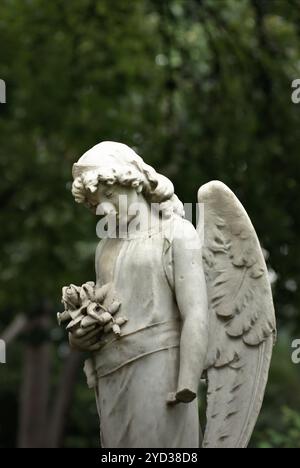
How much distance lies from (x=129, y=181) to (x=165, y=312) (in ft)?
2.56

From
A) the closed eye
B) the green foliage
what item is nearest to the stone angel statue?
the closed eye

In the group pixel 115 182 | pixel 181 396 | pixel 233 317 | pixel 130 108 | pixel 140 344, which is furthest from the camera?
pixel 130 108

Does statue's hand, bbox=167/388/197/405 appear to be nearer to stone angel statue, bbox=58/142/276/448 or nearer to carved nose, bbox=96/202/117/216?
stone angel statue, bbox=58/142/276/448

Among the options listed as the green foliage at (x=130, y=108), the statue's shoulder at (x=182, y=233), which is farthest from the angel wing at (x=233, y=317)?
the green foliage at (x=130, y=108)

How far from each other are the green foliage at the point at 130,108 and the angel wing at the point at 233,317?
7.72 metres

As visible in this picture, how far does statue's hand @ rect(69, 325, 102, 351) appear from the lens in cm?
690

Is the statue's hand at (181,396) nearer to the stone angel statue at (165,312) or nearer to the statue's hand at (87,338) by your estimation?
the stone angel statue at (165,312)

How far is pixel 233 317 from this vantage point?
727 cm

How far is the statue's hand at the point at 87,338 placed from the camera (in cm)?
690

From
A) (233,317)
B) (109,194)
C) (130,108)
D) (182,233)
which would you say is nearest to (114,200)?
(109,194)

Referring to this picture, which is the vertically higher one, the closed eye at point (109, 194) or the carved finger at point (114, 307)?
the closed eye at point (109, 194)

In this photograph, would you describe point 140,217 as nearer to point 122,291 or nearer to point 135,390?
point 122,291

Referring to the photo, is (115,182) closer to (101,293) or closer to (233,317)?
(101,293)

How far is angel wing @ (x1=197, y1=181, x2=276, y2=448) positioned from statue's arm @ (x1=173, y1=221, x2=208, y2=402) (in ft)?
0.92
